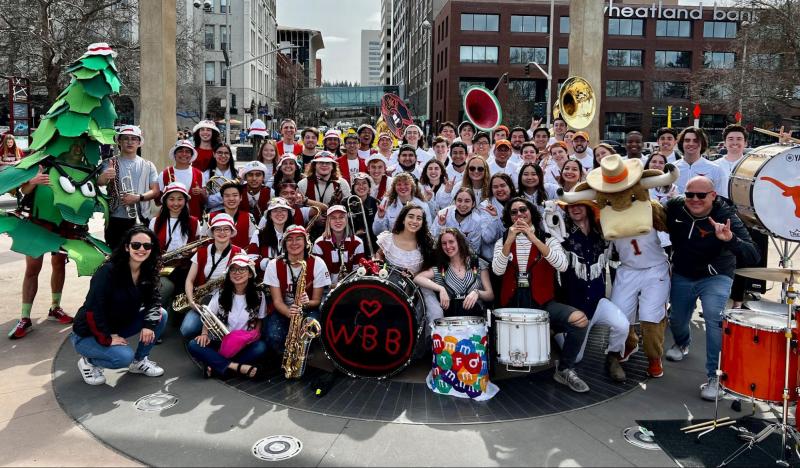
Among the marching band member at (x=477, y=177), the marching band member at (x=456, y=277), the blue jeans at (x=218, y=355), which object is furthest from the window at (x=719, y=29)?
the blue jeans at (x=218, y=355)

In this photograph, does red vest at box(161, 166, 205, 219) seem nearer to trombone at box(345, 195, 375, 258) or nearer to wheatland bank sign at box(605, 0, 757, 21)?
trombone at box(345, 195, 375, 258)

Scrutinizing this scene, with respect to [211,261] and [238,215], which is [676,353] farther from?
[238,215]

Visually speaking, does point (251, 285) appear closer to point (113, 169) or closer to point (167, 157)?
point (113, 169)

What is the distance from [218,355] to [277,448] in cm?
145

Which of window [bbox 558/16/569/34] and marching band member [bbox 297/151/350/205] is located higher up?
window [bbox 558/16/569/34]

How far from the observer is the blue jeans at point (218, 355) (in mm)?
→ 5000

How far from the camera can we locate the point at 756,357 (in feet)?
12.5

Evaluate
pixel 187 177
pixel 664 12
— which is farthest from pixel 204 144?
pixel 664 12

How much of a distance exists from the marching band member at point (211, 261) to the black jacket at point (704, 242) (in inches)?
156

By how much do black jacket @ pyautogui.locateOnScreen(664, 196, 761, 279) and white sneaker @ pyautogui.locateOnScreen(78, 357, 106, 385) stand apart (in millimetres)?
5040

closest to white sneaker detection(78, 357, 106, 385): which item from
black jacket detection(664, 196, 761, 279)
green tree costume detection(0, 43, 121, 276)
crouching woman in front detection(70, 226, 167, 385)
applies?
crouching woman in front detection(70, 226, 167, 385)

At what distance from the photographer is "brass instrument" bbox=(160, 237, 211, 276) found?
5965 mm

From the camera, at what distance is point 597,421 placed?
4277 mm

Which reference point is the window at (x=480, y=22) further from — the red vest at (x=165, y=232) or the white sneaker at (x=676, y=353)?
the white sneaker at (x=676, y=353)
